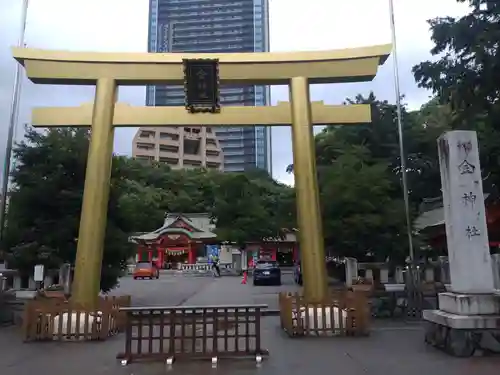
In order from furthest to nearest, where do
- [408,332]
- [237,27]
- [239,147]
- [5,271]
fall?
[239,147], [237,27], [5,271], [408,332]

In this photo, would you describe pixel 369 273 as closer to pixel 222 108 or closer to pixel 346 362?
pixel 222 108

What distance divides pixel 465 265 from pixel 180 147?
70.1 metres

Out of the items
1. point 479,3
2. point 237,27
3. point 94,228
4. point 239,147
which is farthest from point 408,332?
point 239,147

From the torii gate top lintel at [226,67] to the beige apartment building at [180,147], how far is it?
201 feet

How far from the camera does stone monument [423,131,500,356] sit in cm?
765

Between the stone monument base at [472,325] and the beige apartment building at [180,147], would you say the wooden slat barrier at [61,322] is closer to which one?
the stone monument base at [472,325]

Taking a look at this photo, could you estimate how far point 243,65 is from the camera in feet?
38.8

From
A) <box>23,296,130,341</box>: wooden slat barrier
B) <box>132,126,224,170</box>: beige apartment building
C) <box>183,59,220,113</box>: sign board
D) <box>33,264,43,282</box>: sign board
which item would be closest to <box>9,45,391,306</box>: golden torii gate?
<box>183,59,220,113</box>: sign board

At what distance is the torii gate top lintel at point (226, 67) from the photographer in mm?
11469

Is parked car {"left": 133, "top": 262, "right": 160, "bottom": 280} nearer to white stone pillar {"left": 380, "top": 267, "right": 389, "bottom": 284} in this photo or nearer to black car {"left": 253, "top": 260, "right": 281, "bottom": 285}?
black car {"left": 253, "top": 260, "right": 281, "bottom": 285}

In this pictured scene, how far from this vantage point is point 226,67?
11852 millimetres

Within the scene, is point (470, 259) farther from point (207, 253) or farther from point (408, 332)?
point (207, 253)

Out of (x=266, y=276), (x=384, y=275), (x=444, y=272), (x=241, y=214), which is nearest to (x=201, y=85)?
(x=384, y=275)

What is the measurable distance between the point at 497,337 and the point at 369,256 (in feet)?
29.8
